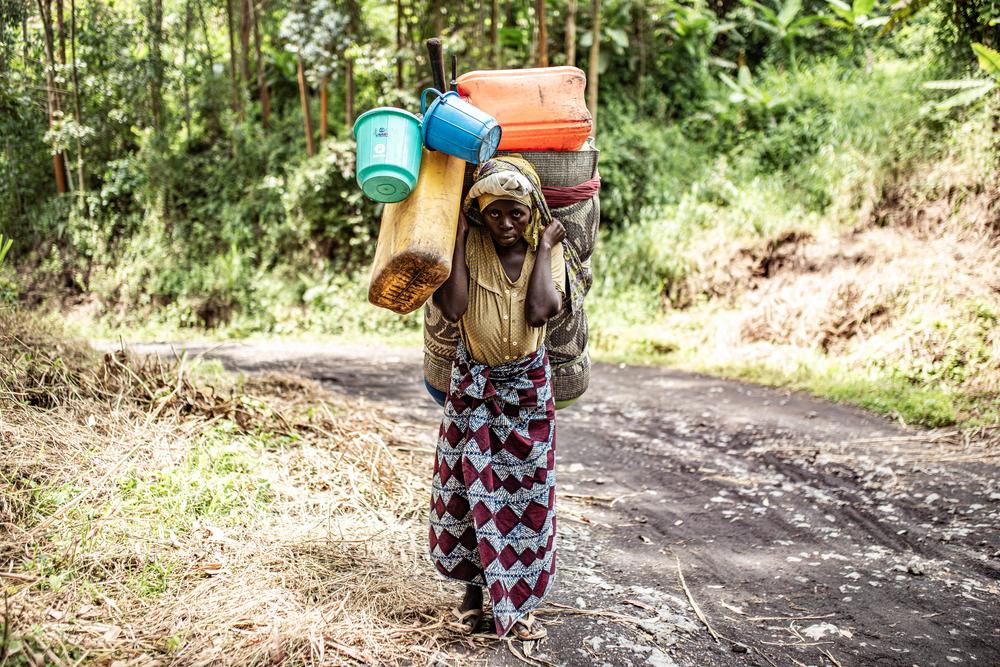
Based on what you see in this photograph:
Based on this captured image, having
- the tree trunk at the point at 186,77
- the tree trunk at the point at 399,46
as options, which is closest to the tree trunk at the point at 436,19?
the tree trunk at the point at 399,46

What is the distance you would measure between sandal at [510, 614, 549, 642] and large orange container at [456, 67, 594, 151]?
1.79m

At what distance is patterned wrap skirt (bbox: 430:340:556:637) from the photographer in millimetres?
2500

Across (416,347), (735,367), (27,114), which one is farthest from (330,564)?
(416,347)

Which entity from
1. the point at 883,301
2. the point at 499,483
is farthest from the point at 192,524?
the point at 883,301

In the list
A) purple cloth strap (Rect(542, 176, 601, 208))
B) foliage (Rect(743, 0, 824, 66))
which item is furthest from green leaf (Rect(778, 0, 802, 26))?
purple cloth strap (Rect(542, 176, 601, 208))

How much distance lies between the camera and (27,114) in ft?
18.0

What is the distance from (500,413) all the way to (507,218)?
70cm

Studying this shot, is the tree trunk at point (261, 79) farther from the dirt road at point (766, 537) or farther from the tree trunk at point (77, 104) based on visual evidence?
the dirt road at point (766, 537)

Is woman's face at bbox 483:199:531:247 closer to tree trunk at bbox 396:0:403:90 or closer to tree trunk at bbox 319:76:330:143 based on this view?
tree trunk at bbox 396:0:403:90

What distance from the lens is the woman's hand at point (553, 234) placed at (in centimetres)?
249

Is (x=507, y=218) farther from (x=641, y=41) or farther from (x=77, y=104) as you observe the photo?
(x=641, y=41)

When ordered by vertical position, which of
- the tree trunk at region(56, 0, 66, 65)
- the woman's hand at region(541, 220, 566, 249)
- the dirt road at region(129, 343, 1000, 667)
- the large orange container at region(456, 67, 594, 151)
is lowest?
the dirt road at region(129, 343, 1000, 667)

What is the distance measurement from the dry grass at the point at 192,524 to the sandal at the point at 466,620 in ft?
0.24

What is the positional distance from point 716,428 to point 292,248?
887cm
